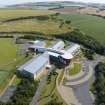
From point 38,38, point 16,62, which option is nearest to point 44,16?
point 38,38

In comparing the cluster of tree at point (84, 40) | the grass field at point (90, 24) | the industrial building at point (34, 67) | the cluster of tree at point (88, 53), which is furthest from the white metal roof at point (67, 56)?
the grass field at point (90, 24)

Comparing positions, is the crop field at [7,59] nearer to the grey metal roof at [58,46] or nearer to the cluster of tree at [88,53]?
the grey metal roof at [58,46]

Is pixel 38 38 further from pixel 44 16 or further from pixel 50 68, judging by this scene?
pixel 44 16

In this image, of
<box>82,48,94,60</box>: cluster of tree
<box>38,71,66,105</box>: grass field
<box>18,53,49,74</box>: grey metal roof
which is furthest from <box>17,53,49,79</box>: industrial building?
<box>82,48,94,60</box>: cluster of tree

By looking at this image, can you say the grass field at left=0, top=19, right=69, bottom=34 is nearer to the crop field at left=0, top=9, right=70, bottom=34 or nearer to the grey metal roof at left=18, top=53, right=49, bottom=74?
the crop field at left=0, top=9, right=70, bottom=34

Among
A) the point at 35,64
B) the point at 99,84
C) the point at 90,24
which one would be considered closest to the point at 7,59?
the point at 35,64

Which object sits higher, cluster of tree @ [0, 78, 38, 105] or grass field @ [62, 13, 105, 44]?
cluster of tree @ [0, 78, 38, 105]
